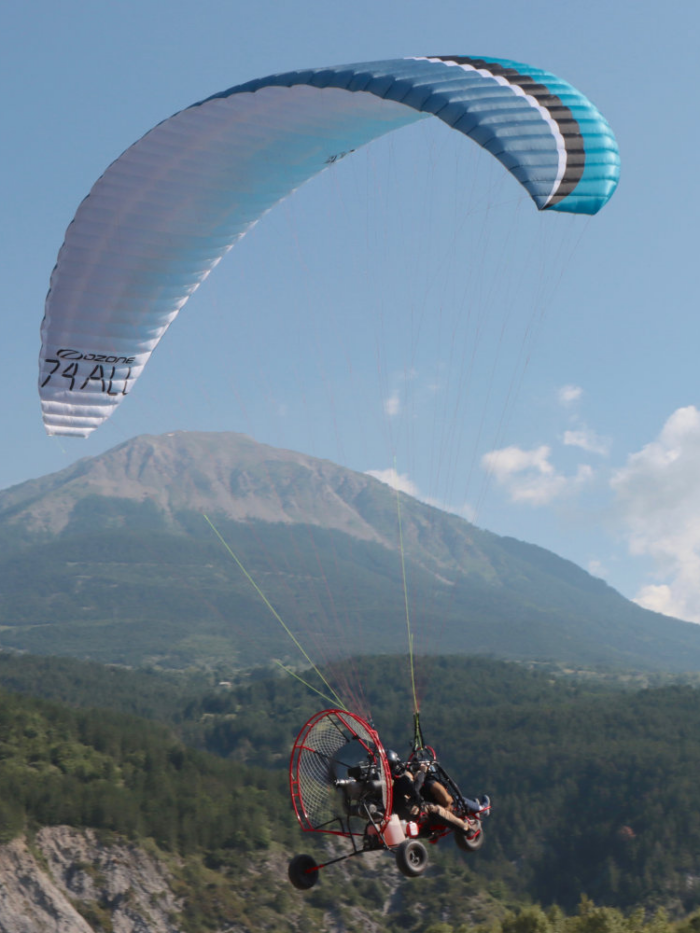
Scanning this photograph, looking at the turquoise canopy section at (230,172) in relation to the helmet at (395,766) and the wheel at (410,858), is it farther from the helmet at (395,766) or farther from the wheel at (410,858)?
the wheel at (410,858)

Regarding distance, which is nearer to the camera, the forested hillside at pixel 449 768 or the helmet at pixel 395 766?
the helmet at pixel 395 766

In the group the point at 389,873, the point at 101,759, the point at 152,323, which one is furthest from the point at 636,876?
the point at 152,323

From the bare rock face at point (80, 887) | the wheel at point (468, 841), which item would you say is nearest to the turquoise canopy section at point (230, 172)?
the wheel at point (468, 841)

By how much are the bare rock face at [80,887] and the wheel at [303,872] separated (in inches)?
1236

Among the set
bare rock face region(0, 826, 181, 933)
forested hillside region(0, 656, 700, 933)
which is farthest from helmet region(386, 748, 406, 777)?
bare rock face region(0, 826, 181, 933)

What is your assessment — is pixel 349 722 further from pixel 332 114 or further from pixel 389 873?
pixel 389 873

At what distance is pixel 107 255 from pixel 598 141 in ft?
25.9

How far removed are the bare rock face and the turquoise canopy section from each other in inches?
1241

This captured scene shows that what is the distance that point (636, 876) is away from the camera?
7788 cm

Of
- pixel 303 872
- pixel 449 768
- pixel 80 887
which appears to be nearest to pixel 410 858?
pixel 303 872

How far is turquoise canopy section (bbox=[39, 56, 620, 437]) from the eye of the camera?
521 inches

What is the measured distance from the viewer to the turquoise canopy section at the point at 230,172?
521 inches

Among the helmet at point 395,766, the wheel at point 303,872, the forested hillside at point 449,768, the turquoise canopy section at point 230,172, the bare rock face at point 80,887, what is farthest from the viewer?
the forested hillside at point 449,768

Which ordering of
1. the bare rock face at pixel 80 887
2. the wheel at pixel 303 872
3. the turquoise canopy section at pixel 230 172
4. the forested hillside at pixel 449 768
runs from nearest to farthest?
the turquoise canopy section at pixel 230 172
the wheel at pixel 303 872
the bare rock face at pixel 80 887
the forested hillside at pixel 449 768
